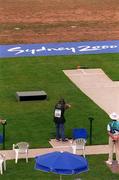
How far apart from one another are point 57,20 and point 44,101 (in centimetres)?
1731

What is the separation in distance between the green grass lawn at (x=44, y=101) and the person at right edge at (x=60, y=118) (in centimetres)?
54

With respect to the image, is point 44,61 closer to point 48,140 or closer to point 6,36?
point 6,36

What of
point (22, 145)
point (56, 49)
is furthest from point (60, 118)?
point (56, 49)

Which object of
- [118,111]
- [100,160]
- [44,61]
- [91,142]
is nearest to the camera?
[100,160]

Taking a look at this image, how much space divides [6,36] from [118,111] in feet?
49.0

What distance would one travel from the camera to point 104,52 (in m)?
36.9

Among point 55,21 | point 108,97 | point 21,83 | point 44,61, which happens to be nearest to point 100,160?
point 108,97

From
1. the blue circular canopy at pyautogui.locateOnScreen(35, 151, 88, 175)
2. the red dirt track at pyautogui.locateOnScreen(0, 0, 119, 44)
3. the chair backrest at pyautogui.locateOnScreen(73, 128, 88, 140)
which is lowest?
the blue circular canopy at pyautogui.locateOnScreen(35, 151, 88, 175)

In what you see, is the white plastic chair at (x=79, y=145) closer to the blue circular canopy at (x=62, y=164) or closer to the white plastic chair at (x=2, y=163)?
the white plastic chair at (x=2, y=163)

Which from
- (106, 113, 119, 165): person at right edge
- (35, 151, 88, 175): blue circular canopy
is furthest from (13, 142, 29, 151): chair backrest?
(35, 151, 88, 175): blue circular canopy

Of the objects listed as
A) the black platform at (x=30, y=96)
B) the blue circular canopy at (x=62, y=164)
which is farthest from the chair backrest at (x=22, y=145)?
the black platform at (x=30, y=96)

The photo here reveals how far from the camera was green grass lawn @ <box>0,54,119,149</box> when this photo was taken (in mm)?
24688

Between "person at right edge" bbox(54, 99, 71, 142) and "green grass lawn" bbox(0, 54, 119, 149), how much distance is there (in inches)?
21.1

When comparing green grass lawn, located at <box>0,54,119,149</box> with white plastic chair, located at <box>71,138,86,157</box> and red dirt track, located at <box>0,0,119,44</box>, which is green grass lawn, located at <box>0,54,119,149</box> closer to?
white plastic chair, located at <box>71,138,86,157</box>
